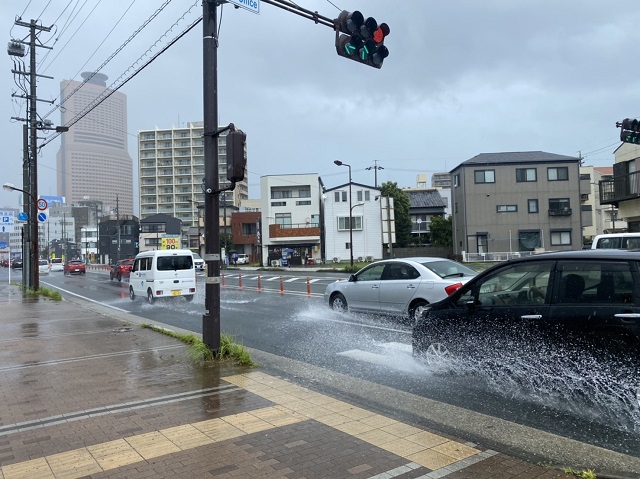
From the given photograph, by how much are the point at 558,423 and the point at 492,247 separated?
4371 cm

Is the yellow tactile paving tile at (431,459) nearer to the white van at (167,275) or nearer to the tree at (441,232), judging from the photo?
the white van at (167,275)

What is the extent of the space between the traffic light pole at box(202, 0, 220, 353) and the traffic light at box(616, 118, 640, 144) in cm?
1112

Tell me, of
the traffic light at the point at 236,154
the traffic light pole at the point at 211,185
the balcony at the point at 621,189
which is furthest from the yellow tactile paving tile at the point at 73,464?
the balcony at the point at 621,189

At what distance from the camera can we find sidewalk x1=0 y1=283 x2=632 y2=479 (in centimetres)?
383

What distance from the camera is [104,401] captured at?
226 inches

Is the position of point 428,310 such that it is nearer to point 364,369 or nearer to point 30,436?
point 364,369

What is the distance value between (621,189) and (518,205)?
70.7 ft

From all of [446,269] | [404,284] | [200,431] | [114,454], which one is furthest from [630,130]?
[114,454]

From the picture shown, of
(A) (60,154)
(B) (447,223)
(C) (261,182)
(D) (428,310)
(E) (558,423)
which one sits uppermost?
(A) (60,154)

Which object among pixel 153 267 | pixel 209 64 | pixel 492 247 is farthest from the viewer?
pixel 492 247

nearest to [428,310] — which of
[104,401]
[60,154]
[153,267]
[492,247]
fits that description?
[104,401]

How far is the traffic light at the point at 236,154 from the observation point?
673 cm

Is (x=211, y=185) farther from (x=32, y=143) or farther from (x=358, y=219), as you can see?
(x=358, y=219)

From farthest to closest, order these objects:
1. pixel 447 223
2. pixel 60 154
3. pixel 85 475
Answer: pixel 60 154
pixel 447 223
pixel 85 475
